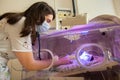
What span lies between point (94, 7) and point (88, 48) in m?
1.43

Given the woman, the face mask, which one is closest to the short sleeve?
the woman

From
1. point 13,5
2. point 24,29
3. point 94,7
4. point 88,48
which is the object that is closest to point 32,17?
point 24,29

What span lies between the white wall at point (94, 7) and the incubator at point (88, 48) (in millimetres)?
1240

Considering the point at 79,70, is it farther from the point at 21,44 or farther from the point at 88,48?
the point at 21,44

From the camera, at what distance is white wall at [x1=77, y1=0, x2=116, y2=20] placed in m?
2.54

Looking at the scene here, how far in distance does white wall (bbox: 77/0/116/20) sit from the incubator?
4.07 feet

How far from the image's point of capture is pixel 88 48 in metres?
1.28

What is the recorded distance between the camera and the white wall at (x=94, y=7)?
254 cm

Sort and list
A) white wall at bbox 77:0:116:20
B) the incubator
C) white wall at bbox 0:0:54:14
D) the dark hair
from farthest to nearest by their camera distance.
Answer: white wall at bbox 77:0:116:20 → white wall at bbox 0:0:54:14 → the incubator → the dark hair

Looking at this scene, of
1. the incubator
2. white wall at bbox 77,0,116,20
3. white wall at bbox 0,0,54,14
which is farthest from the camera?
white wall at bbox 77,0,116,20

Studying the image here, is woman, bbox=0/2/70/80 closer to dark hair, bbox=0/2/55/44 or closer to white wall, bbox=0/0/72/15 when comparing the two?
dark hair, bbox=0/2/55/44

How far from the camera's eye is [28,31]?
1.09 meters

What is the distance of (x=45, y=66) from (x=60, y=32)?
0.26 m

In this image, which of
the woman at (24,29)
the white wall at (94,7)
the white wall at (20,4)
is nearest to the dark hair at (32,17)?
the woman at (24,29)
